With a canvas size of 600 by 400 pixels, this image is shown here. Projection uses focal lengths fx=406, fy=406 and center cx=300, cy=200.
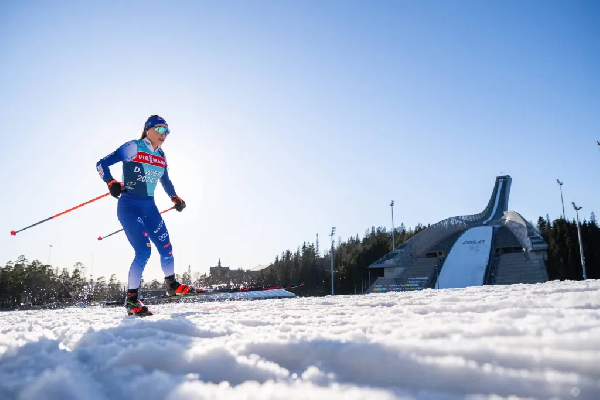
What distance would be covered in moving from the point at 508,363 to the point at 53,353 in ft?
5.98

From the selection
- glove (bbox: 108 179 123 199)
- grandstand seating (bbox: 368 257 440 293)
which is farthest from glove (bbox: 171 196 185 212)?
grandstand seating (bbox: 368 257 440 293)

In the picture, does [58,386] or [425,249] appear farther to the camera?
[425,249]

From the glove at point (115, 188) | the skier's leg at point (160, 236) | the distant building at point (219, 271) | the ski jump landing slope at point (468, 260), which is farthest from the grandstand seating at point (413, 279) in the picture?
the distant building at point (219, 271)

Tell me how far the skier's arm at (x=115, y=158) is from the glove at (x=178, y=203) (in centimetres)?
117

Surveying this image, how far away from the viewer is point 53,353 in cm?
181

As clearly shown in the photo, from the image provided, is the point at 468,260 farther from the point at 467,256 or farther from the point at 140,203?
the point at 140,203

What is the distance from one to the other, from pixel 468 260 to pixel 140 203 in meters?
40.6

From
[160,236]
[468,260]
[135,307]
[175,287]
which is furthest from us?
[468,260]

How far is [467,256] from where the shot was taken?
42.0 meters

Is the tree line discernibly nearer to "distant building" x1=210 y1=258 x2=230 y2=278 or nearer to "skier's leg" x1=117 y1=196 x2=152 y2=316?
"skier's leg" x1=117 y1=196 x2=152 y2=316

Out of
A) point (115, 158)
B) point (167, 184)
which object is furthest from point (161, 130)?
point (167, 184)

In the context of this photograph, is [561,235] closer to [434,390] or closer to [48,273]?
[434,390]

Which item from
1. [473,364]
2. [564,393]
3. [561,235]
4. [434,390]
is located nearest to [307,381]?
[434,390]

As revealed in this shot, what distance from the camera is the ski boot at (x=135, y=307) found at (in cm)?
470
